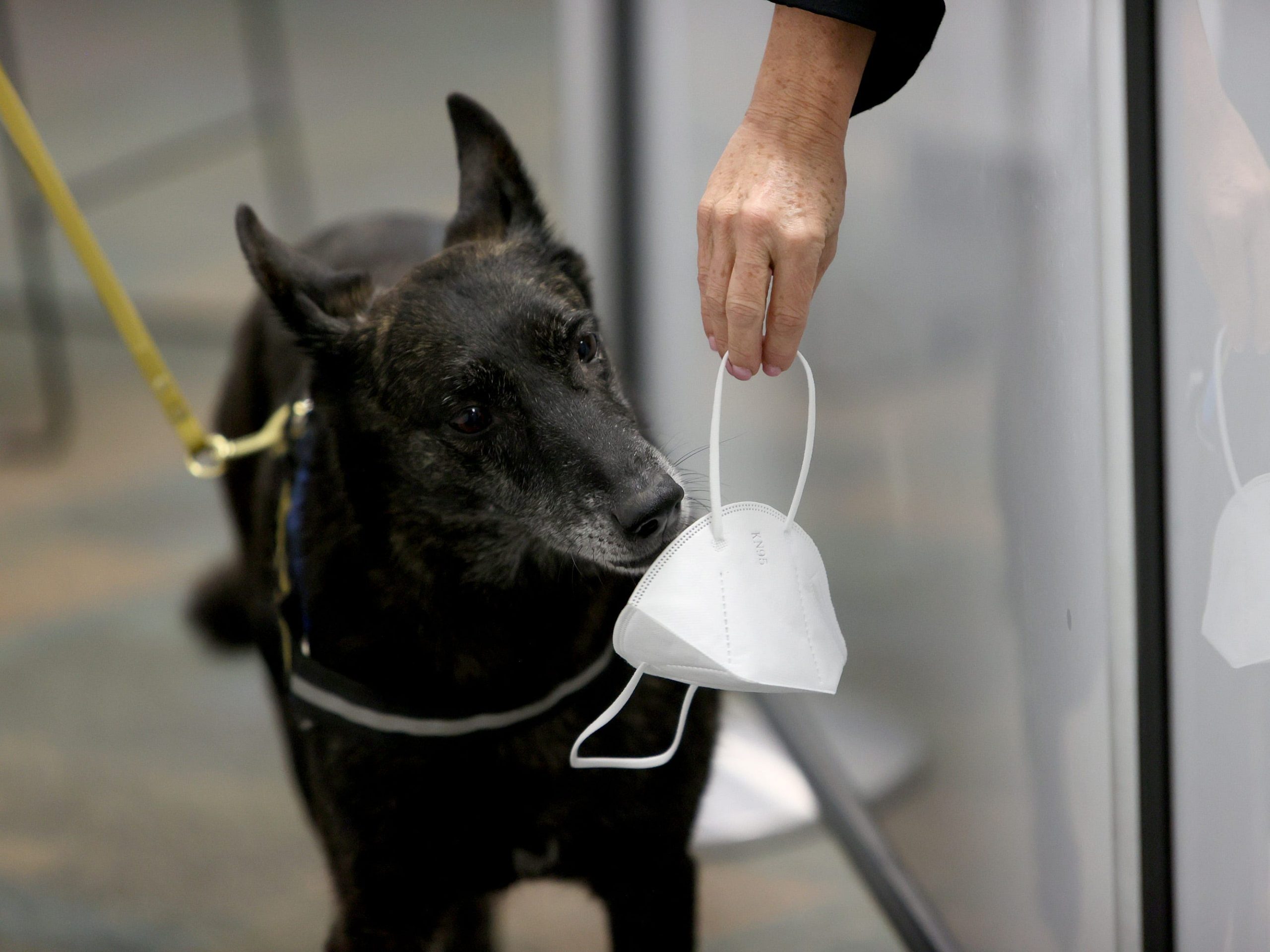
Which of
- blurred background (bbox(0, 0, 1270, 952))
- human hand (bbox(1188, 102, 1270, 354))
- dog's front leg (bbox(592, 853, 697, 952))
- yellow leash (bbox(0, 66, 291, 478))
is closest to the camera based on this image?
human hand (bbox(1188, 102, 1270, 354))

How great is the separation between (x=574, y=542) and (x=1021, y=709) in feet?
1.83

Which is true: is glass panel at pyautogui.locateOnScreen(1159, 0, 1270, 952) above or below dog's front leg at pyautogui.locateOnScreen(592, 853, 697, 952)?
above

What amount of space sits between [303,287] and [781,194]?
2.09 feet

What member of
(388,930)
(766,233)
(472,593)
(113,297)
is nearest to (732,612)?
(766,233)

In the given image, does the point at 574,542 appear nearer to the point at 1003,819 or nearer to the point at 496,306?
the point at 496,306

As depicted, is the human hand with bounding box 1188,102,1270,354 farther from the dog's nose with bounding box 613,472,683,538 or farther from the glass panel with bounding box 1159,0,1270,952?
the dog's nose with bounding box 613,472,683,538

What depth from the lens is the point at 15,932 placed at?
1728 mm

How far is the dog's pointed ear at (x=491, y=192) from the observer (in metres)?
1.41

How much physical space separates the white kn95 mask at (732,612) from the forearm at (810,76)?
0.67 feet

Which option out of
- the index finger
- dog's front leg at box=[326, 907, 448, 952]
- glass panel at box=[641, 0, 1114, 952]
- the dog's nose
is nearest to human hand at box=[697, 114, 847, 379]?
the index finger

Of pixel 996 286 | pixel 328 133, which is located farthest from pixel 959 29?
pixel 328 133

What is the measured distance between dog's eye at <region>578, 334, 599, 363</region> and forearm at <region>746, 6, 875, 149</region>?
367 mm

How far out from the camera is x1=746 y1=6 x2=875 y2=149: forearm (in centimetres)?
100

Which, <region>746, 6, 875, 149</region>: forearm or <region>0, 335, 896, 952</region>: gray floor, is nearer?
<region>746, 6, 875, 149</region>: forearm
